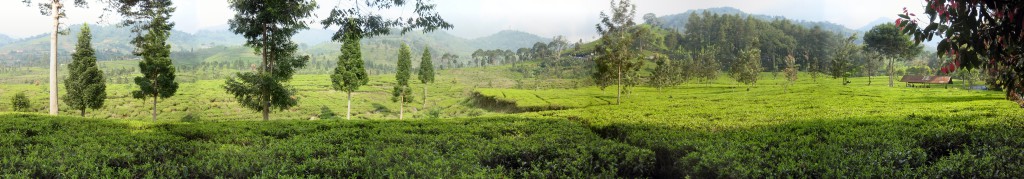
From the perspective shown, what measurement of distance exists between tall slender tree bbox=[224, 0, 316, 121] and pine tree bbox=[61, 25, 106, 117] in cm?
1774

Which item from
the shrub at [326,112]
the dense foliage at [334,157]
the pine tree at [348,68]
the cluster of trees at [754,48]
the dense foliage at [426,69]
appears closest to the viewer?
the dense foliage at [334,157]

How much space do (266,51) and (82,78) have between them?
20.2 metres

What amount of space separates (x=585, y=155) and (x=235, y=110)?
57642 mm

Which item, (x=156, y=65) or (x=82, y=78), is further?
(x=82, y=78)

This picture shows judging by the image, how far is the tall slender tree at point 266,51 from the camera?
18984mm

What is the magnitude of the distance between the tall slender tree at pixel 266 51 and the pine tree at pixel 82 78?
17739mm

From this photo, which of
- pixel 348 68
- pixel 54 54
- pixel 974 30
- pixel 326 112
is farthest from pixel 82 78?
pixel 974 30

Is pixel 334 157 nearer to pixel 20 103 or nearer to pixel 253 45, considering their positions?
pixel 253 45

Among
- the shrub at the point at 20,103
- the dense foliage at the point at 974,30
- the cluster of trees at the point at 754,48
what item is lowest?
the shrub at the point at 20,103

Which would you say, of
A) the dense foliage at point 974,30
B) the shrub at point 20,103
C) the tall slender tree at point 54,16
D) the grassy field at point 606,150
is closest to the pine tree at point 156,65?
the tall slender tree at point 54,16

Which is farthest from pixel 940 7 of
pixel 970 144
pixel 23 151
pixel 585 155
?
pixel 23 151

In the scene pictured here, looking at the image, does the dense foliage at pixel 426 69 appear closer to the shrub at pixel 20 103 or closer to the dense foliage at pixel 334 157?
the shrub at pixel 20 103

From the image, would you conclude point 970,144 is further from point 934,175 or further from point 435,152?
point 435,152

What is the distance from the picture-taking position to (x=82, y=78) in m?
31.0
